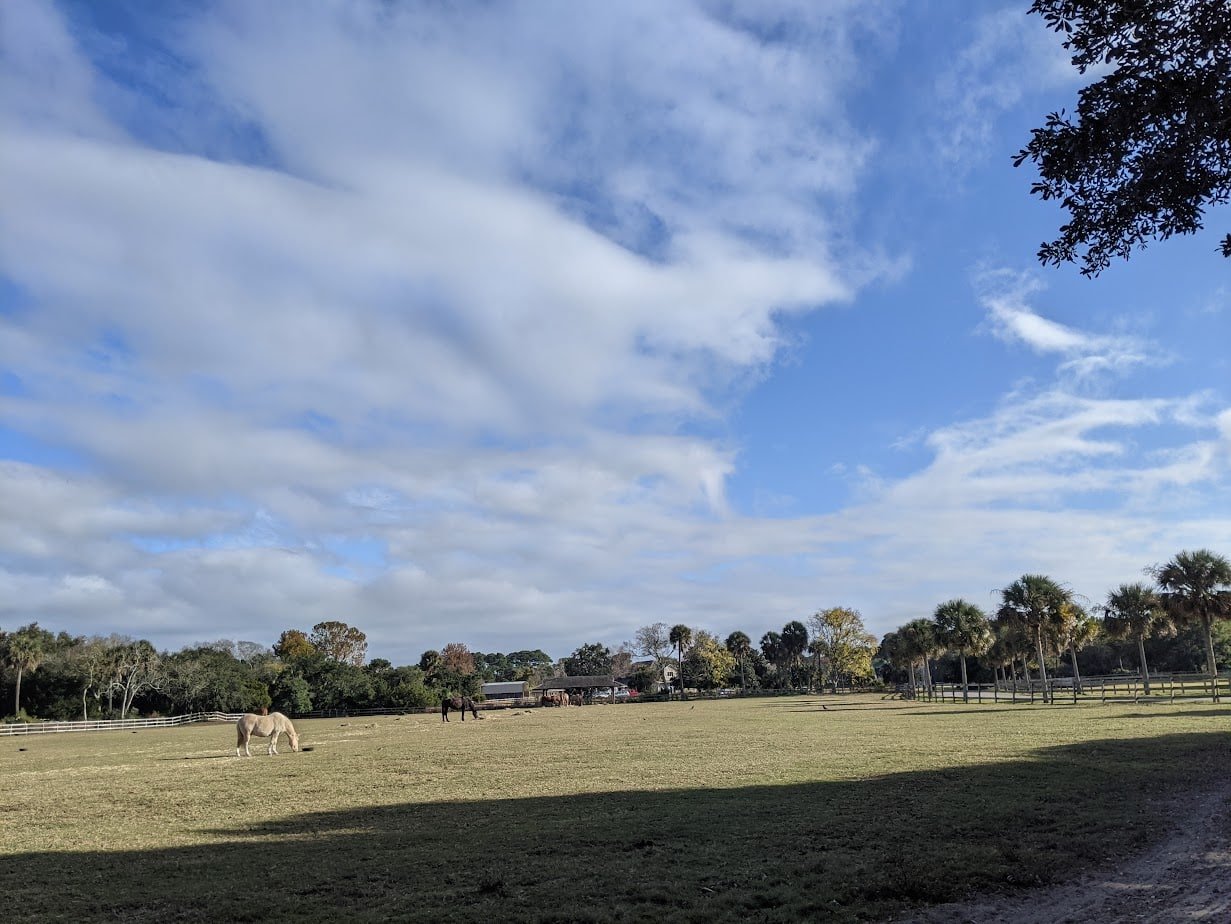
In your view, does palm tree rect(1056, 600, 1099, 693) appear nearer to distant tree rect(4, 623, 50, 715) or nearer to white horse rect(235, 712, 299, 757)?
white horse rect(235, 712, 299, 757)

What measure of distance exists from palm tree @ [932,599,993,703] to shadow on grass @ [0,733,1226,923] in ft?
173

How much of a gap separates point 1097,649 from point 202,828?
114539 mm

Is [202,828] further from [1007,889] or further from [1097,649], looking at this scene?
[1097,649]

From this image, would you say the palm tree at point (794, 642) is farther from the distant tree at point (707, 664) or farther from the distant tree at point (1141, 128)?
the distant tree at point (1141, 128)

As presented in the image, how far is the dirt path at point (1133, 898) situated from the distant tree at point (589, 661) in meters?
165

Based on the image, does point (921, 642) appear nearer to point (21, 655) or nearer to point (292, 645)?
point (21, 655)

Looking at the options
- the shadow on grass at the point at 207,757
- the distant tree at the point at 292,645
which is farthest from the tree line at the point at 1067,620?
the distant tree at the point at 292,645

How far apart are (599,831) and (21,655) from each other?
83.5m

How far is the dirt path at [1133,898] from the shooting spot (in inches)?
280

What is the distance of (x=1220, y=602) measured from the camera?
145 ft

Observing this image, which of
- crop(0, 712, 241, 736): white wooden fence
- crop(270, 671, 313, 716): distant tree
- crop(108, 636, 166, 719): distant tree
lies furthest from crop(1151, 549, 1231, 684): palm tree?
crop(108, 636, 166, 719): distant tree

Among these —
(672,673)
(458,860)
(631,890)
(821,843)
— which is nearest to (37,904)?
(458,860)

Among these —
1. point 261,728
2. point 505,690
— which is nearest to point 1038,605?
point 261,728

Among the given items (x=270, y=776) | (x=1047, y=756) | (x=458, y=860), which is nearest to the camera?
(x=458, y=860)
